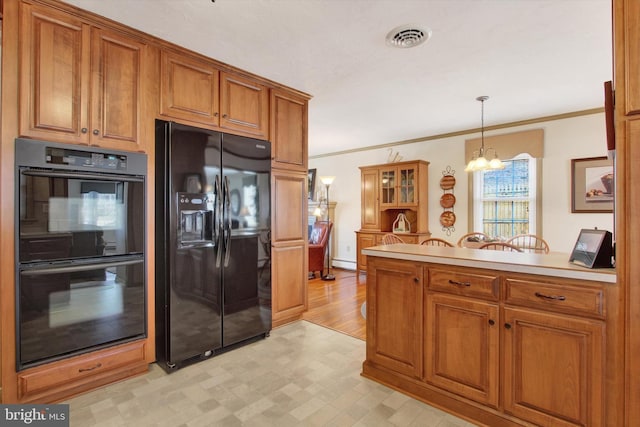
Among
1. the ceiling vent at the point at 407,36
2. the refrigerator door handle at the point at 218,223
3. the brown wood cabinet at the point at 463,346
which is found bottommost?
the brown wood cabinet at the point at 463,346

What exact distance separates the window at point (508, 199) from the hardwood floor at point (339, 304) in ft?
7.37

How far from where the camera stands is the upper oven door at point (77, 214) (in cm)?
188

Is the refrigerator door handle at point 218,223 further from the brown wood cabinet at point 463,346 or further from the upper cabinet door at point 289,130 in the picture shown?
the brown wood cabinet at point 463,346

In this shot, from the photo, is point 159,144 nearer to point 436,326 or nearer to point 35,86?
point 35,86

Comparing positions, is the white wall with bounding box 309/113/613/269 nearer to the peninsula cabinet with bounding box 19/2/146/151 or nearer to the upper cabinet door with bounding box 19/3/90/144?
the peninsula cabinet with bounding box 19/2/146/151

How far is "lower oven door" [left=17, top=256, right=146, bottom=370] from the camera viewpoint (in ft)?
6.14

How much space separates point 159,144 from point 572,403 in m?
3.00

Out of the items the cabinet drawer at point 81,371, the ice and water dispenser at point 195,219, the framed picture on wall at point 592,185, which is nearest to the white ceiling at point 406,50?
the framed picture on wall at point 592,185

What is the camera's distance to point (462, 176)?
5129 millimetres

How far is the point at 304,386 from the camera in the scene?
219cm

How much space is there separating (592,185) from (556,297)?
3509 millimetres

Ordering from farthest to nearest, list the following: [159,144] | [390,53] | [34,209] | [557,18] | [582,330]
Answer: [390,53], [159,144], [557,18], [34,209], [582,330]

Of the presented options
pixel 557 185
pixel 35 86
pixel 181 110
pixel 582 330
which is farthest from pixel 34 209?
pixel 557 185

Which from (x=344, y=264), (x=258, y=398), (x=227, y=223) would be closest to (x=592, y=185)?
(x=344, y=264)
